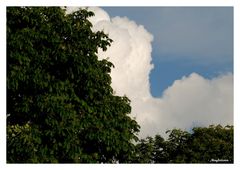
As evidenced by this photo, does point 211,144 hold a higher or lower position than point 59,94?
lower

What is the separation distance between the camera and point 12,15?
21125 millimetres

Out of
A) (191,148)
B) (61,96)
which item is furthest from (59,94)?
(191,148)

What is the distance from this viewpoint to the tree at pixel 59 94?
64.5 ft

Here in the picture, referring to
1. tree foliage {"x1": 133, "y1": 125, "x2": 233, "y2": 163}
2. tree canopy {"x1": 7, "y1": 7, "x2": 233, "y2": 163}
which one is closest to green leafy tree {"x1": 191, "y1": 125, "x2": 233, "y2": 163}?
tree foliage {"x1": 133, "y1": 125, "x2": 233, "y2": 163}

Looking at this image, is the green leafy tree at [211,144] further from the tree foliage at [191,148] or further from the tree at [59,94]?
the tree at [59,94]

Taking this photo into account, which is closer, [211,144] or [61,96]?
[61,96]

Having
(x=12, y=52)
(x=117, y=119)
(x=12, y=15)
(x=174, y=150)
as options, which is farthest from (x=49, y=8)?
(x=174, y=150)

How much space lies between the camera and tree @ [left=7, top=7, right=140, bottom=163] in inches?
774

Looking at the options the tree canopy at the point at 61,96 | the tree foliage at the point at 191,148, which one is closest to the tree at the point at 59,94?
the tree canopy at the point at 61,96

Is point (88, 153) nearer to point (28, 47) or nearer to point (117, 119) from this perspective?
point (117, 119)

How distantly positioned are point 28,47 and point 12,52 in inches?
23.2

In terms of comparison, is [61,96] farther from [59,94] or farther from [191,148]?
[191,148]

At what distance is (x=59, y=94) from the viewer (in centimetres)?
2064

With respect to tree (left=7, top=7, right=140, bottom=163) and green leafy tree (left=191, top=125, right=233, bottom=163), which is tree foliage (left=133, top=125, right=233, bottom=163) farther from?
tree (left=7, top=7, right=140, bottom=163)
